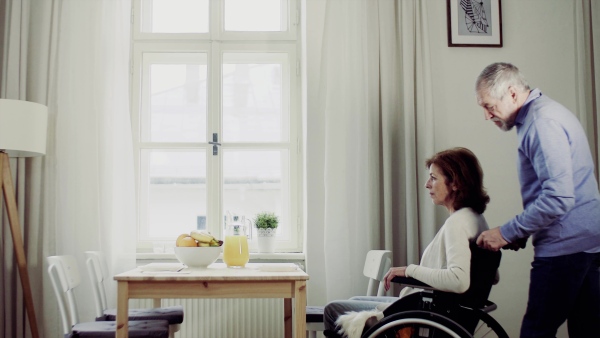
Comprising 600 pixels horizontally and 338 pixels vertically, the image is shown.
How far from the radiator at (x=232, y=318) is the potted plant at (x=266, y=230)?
0.29m

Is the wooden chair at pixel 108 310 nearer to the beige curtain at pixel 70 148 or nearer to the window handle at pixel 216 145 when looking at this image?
the beige curtain at pixel 70 148

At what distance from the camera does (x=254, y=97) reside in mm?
3508

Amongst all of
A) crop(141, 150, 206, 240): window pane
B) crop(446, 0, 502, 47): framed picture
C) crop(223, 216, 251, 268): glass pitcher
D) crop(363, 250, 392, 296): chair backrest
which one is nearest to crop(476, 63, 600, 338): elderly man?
crop(363, 250, 392, 296): chair backrest

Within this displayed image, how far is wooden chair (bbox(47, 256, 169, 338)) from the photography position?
2.16m

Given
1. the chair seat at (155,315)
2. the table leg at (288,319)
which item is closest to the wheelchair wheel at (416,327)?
the table leg at (288,319)

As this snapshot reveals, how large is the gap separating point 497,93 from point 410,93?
1.18 metres

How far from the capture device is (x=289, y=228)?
3426 mm

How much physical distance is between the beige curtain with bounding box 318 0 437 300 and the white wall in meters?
0.09

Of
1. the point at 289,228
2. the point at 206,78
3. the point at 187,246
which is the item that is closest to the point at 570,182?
the point at 187,246

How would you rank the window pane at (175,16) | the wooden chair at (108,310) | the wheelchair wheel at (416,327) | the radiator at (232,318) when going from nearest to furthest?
the wheelchair wheel at (416,327), the wooden chair at (108,310), the radiator at (232,318), the window pane at (175,16)

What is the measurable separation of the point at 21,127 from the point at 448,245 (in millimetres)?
2006

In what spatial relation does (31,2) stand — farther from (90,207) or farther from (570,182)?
(570,182)

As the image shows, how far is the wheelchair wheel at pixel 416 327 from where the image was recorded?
5.57ft

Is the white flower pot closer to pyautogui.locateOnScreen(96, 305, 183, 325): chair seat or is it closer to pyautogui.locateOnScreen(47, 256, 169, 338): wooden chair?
pyautogui.locateOnScreen(96, 305, 183, 325): chair seat
